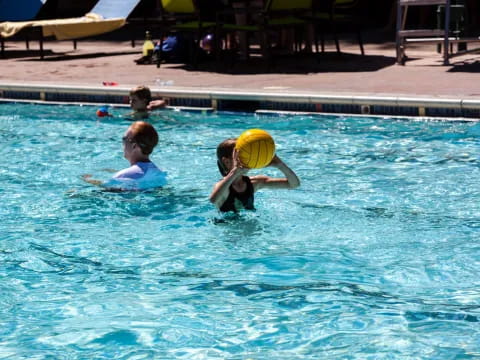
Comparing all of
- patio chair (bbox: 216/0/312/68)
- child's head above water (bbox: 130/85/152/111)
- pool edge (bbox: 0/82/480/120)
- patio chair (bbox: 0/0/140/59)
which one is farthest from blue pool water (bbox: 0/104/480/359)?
patio chair (bbox: 0/0/140/59)

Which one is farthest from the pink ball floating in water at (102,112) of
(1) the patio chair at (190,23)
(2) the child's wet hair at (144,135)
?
(2) the child's wet hair at (144,135)

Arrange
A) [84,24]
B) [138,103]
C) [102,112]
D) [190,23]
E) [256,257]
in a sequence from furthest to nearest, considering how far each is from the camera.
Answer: [84,24] → [190,23] → [102,112] → [138,103] → [256,257]

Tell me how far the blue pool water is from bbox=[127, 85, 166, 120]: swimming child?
943 millimetres

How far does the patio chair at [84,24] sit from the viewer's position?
15.7m

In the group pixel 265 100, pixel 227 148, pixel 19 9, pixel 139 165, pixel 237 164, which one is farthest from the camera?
pixel 19 9

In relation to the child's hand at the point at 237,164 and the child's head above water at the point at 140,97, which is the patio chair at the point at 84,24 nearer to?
the child's head above water at the point at 140,97

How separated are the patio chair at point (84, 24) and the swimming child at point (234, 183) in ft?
33.9

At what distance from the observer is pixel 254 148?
516cm

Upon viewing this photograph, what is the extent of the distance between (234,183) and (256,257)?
591 mm

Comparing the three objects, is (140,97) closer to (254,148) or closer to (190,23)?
(190,23)

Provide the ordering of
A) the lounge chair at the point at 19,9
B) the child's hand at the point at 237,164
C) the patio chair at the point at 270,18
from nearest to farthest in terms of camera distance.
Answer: the child's hand at the point at 237,164 < the patio chair at the point at 270,18 < the lounge chair at the point at 19,9

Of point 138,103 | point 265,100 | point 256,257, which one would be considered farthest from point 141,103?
point 256,257

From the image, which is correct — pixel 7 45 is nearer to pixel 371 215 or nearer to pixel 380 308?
pixel 371 215

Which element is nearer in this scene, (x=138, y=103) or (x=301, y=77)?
(x=138, y=103)
